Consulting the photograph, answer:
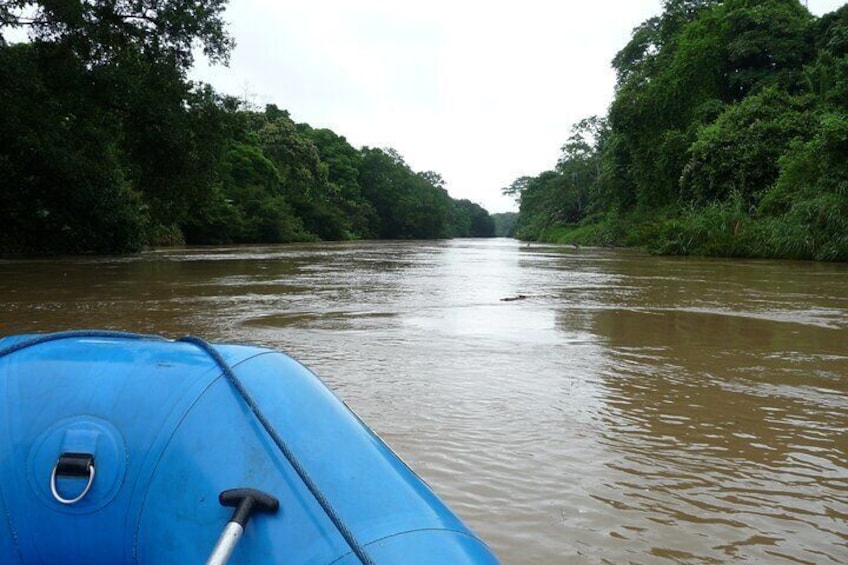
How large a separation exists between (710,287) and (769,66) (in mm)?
22110

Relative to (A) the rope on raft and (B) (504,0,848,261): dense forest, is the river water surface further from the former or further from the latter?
(B) (504,0,848,261): dense forest

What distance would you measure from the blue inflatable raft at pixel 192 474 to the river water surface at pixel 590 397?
2.37 ft

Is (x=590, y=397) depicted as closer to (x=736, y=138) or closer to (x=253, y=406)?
(x=253, y=406)

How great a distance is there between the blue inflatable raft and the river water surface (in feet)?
2.37

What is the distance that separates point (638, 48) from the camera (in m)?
41.8

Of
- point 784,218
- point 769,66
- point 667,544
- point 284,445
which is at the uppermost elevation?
point 769,66

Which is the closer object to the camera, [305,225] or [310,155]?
[305,225]

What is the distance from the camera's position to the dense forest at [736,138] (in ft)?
52.5

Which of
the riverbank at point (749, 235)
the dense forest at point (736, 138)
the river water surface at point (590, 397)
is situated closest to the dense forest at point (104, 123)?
the river water surface at point (590, 397)

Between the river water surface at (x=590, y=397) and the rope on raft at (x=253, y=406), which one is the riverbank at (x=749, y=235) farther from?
the rope on raft at (x=253, y=406)

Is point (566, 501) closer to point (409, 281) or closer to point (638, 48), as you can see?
point (409, 281)

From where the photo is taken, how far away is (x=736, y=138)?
2112cm

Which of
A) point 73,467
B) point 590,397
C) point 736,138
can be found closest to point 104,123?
point 590,397

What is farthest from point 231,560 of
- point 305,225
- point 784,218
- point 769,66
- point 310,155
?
point 310,155
